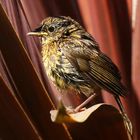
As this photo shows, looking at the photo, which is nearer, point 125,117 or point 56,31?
point 125,117

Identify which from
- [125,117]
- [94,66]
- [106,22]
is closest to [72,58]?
[94,66]

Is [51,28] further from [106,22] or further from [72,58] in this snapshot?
[106,22]

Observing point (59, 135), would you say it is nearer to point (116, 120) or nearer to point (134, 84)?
point (116, 120)

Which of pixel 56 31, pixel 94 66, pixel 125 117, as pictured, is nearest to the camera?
pixel 125 117

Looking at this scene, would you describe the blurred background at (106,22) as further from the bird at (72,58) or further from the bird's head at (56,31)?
the bird's head at (56,31)

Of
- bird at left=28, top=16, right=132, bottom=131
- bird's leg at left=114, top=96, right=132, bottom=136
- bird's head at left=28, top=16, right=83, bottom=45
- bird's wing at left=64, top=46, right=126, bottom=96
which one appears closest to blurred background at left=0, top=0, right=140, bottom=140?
bird's leg at left=114, top=96, right=132, bottom=136

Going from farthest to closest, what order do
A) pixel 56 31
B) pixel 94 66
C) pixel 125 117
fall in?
pixel 56 31 < pixel 94 66 < pixel 125 117

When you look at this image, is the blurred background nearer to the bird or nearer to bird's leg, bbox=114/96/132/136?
bird's leg, bbox=114/96/132/136

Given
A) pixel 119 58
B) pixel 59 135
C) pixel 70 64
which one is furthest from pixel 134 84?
pixel 70 64
